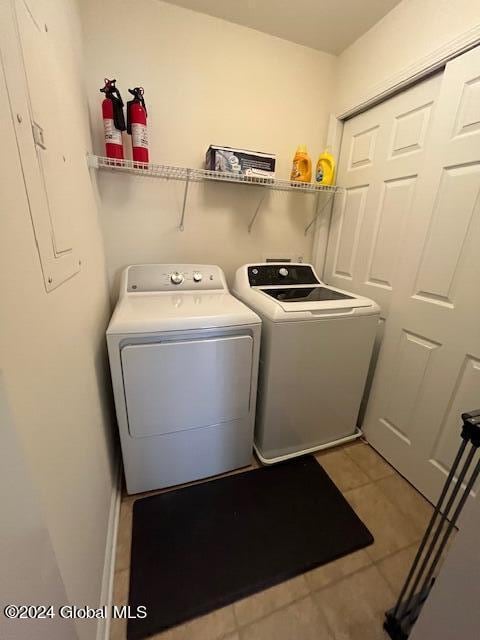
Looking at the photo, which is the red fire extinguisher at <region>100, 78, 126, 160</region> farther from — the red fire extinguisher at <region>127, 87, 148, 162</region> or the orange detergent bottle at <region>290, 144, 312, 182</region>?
the orange detergent bottle at <region>290, 144, 312, 182</region>

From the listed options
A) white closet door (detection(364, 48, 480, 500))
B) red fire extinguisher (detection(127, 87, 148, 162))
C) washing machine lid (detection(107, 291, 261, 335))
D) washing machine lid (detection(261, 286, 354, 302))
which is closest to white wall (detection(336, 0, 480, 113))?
white closet door (detection(364, 48, 480, 500))

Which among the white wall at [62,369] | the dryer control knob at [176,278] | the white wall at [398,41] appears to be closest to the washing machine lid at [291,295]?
the dryer control knob at [176,278]

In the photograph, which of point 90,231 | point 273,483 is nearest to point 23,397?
point 90,231

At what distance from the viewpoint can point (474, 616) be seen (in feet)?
1.91

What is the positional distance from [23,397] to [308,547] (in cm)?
137

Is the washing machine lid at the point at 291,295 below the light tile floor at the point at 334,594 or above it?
above

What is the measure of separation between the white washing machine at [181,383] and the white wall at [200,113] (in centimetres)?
51

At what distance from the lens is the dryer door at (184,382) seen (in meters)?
1.17

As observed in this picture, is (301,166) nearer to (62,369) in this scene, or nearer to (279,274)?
(279,274)

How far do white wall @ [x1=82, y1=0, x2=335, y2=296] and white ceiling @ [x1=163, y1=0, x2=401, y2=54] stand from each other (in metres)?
0.05

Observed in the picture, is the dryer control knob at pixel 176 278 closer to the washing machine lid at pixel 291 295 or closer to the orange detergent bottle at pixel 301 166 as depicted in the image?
the washing machine lid at pixel 291 295

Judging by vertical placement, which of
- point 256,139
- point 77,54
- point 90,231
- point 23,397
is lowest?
point 23,397

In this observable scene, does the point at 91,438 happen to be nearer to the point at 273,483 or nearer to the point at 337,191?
the point at 273,483

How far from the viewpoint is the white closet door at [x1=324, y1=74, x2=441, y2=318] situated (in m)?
1.42
